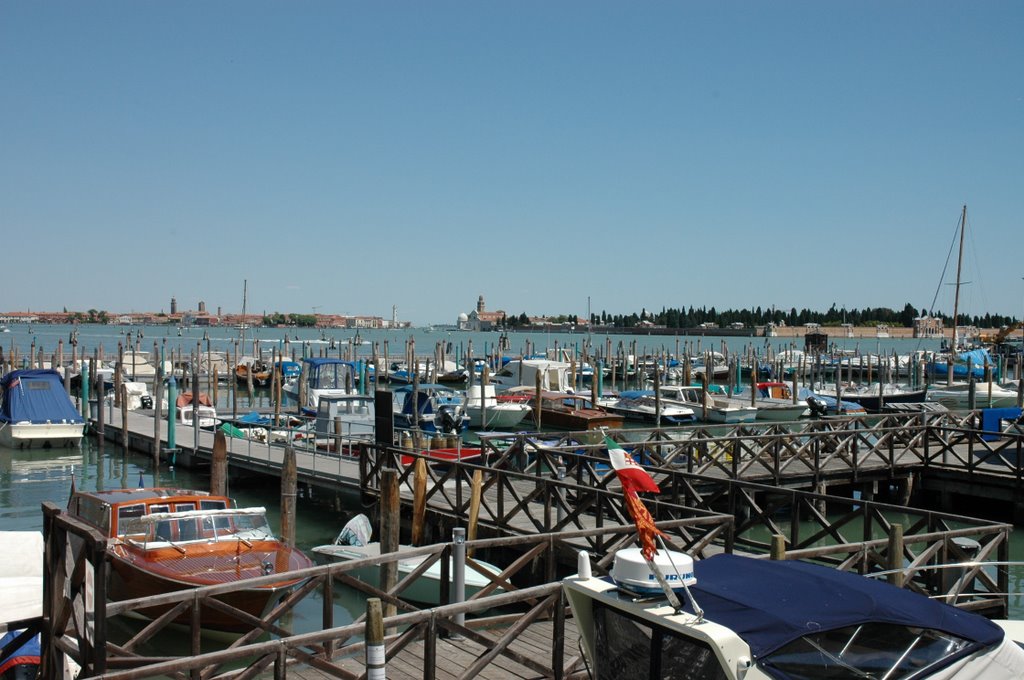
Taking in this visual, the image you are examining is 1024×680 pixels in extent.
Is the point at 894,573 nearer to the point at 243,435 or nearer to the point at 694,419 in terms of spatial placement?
the point at 243,435

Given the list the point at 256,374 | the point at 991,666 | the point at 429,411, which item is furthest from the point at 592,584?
the point at 256,374

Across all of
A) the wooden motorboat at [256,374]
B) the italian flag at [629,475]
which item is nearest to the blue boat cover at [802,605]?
the italian flag at [629,475]

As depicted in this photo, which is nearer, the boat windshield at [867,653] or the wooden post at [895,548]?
the boat windshield at [867,653]

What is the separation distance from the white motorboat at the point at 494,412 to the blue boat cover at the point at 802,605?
3737 cm

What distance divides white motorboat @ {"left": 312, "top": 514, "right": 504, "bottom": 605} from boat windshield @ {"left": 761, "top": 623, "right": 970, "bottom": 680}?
7555 millimetres

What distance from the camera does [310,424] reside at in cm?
3356

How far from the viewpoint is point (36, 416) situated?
3512cm

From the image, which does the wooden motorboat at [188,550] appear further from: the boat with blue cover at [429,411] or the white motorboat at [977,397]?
the white motorboat at [977,397]

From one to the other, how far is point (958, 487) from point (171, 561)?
1796cm

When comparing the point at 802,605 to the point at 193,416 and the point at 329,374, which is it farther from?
the point at 329,374

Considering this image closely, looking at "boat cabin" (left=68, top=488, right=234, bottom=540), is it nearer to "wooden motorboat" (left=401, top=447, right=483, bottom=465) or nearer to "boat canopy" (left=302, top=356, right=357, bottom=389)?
"wooden motorboat" (left=401, top=447, right=483, bottom=465)

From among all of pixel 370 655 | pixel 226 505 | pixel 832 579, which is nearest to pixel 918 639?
pixel 832 579

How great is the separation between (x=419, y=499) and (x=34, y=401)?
1003 inches

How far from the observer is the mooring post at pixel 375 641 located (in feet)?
21.3
